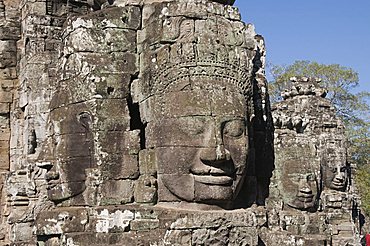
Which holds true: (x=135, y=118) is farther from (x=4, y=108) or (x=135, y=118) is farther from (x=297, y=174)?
(x=4, y=108)

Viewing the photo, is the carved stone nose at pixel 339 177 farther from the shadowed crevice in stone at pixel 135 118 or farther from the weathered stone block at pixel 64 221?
the weathered stone block at pixel 64 221

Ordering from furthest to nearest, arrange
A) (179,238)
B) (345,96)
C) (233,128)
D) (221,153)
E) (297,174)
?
1. (345,96)
2. (297,174)
3. (233,128)
4. (221,153)
5. (179,238)

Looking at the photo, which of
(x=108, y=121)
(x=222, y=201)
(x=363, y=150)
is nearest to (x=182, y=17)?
(x=108, y=121)

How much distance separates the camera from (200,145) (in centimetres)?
648

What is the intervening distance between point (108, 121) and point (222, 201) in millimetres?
1371

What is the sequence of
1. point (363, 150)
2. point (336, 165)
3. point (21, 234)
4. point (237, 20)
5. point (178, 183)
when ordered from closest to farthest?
point (178, 183), point (237, 20), point (21, 234), point (336, 165), point (363, 150)

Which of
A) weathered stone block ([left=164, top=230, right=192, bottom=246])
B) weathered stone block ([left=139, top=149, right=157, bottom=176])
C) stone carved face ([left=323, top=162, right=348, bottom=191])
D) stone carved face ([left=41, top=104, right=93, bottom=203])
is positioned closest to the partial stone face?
weathered stone block ([left=139, top=149, right=157, bottom=176])

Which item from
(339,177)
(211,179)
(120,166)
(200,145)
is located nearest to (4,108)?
(120,166)

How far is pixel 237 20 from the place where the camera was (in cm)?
697

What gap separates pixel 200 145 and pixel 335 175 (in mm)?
7107

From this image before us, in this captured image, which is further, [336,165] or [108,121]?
[336,165]

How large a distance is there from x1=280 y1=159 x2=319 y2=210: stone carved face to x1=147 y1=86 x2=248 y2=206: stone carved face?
2.15m

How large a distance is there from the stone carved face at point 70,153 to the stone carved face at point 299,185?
3014 millimetres

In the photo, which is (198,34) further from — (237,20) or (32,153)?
(32,153)
